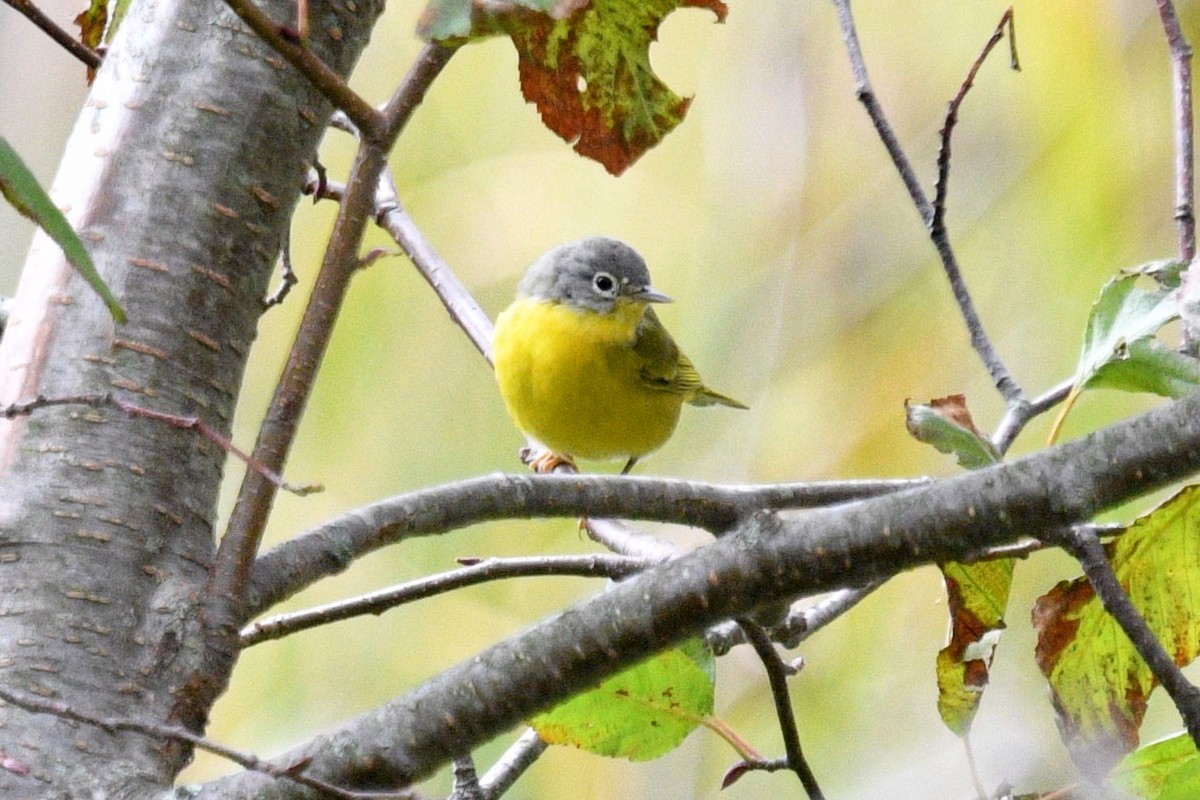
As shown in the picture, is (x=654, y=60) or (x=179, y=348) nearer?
(x=179, y=348)

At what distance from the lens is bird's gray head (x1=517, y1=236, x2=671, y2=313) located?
3902mm

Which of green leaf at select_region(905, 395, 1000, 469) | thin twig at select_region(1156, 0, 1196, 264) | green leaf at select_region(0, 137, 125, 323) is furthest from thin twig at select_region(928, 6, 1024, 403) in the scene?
green leaf at select_region(0, 137, 125, 323)

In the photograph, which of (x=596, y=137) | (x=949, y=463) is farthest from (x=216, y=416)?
(x=949, y=463)

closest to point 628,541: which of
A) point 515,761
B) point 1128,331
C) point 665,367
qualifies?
point 515,761

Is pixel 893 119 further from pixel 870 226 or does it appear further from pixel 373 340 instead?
pixel 373 340

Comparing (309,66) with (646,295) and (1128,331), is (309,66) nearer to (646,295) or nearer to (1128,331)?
(1128,331)

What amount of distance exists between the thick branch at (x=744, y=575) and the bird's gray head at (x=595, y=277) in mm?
3014

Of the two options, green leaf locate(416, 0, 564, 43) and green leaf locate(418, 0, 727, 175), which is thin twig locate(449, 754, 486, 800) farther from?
green leaf locate(416, 0, 564, 43)

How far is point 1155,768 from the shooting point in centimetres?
101

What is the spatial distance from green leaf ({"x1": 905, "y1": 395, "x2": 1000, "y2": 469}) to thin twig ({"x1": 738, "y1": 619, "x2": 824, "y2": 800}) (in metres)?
0.22

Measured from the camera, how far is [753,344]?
13.1ft

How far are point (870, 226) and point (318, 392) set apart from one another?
186cm

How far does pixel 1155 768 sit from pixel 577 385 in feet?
8.76

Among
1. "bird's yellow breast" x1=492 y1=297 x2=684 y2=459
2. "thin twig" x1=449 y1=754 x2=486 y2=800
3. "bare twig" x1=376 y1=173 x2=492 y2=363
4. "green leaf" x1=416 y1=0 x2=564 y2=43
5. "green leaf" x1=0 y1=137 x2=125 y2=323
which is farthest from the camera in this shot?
"bird's yellow breast" x1=492 y1=297 x2=684 y2=459
